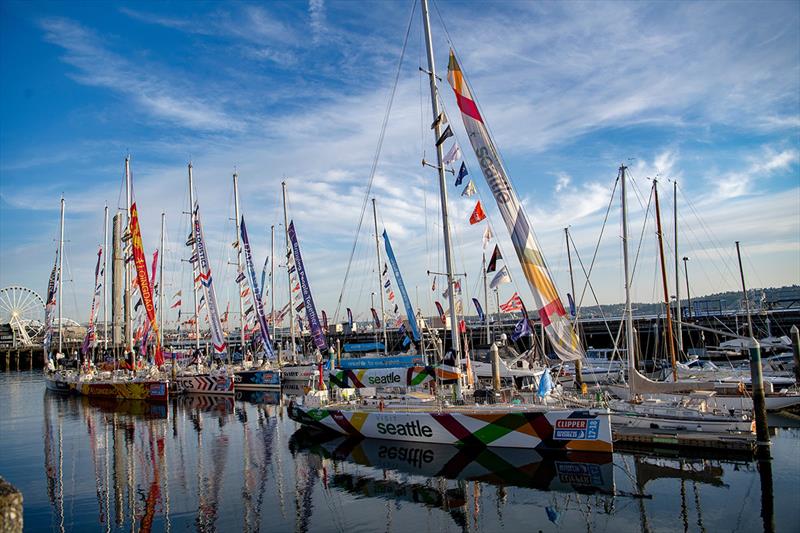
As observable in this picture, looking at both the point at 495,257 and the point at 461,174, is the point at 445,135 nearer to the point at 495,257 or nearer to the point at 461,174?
the point at 461,174

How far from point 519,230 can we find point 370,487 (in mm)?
9409

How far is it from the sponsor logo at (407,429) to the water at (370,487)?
489 mm

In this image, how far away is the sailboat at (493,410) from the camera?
17.7 metres

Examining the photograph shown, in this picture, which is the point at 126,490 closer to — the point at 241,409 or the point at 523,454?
the point at 523,454

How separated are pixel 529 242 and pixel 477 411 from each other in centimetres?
670

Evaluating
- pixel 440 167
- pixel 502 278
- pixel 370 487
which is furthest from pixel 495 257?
pixel 370 487

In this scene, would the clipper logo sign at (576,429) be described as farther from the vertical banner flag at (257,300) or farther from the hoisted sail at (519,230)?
the vertical banner flag at (257,300)

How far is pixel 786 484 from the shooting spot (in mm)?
15773

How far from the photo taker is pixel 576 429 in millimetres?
18875

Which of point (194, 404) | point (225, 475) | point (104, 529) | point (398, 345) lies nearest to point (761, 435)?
point (225, 475)

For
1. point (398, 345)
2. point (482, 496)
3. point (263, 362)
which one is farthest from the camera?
point (398, 345)

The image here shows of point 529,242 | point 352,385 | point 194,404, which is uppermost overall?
point 529,242

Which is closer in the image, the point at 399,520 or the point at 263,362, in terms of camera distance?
the point at 399,520

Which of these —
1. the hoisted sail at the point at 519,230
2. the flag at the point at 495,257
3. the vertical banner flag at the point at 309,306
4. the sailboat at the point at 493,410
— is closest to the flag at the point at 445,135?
the sailboat at the point at 493,410
